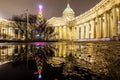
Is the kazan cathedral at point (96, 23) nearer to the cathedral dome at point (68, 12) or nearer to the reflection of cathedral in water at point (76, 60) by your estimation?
the cathedral dome at point (68, 12)

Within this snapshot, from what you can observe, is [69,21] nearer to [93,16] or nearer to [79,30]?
[79,30]

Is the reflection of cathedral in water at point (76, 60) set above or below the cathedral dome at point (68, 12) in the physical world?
below

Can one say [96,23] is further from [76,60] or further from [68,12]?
[68,12]

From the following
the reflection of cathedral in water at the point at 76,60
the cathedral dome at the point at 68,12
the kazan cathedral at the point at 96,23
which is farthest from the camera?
the cathedral dome at the point at 68,12

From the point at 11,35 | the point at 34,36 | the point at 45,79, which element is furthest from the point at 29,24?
the point at 45,79

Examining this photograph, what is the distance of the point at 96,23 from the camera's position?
68.2 meters

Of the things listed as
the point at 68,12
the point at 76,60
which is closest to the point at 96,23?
the point at 76,60

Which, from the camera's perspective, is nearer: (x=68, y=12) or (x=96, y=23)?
(x=96, y=23)

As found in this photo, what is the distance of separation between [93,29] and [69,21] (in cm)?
3740

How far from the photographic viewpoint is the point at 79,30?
99562 millimetres

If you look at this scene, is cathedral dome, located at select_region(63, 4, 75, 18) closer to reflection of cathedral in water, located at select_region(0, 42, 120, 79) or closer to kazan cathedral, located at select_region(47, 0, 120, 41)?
kazan cathedral, located at select_region(47, 0, 120, 41)

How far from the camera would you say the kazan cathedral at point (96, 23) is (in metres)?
45.5

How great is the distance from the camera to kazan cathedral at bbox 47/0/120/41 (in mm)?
45469

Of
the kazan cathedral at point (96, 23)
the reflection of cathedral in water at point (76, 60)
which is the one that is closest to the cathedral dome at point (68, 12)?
the kazan cathedral at point (96, 23)
